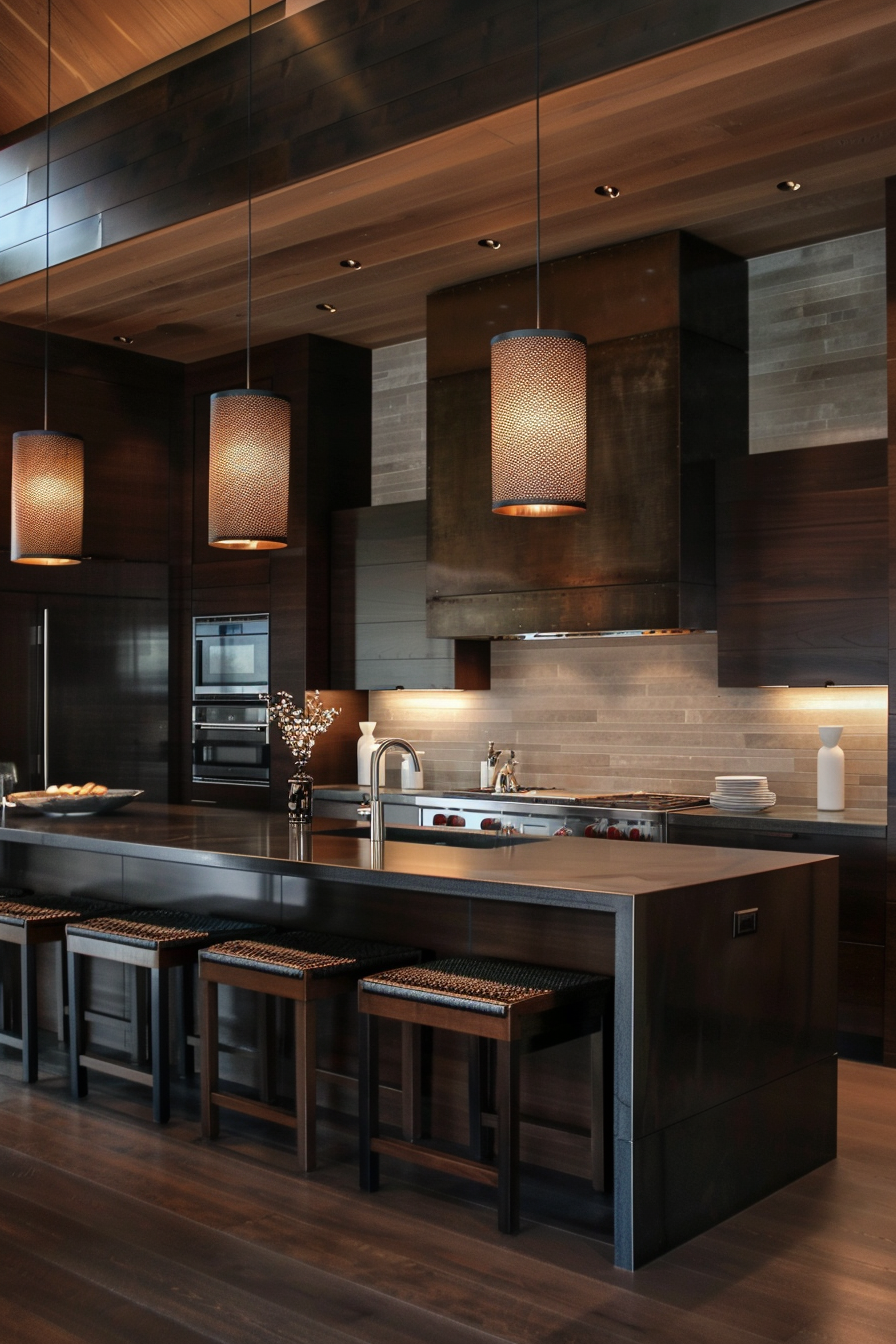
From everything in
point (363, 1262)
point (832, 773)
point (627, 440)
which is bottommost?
point (363, 1262)

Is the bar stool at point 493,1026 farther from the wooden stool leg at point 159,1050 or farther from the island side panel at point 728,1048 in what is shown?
the wooden stool leg at point 159,1050

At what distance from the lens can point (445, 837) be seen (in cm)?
436

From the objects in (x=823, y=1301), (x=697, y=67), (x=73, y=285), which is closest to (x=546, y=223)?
(x=697, y=67)

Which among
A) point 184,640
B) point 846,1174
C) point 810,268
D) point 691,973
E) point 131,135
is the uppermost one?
point 131,135

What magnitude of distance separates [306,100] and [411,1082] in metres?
3.39

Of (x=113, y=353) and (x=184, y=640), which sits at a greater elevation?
(x=113, y=353)

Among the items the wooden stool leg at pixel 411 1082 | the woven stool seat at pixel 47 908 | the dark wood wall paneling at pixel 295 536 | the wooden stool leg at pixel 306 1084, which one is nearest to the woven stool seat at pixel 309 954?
the wooden stool leg at pixel 306 1084

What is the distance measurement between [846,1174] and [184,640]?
4925 millimetres

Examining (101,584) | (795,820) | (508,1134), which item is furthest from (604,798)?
(101,584)

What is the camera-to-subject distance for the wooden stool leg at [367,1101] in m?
3.36

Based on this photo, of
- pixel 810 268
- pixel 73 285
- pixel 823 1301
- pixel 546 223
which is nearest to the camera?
pixel 823 1301

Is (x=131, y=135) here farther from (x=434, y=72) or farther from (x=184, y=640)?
(x=184, y=640)

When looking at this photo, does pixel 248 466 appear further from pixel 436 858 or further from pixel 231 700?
pixel 231 700

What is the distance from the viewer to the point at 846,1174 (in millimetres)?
3531
